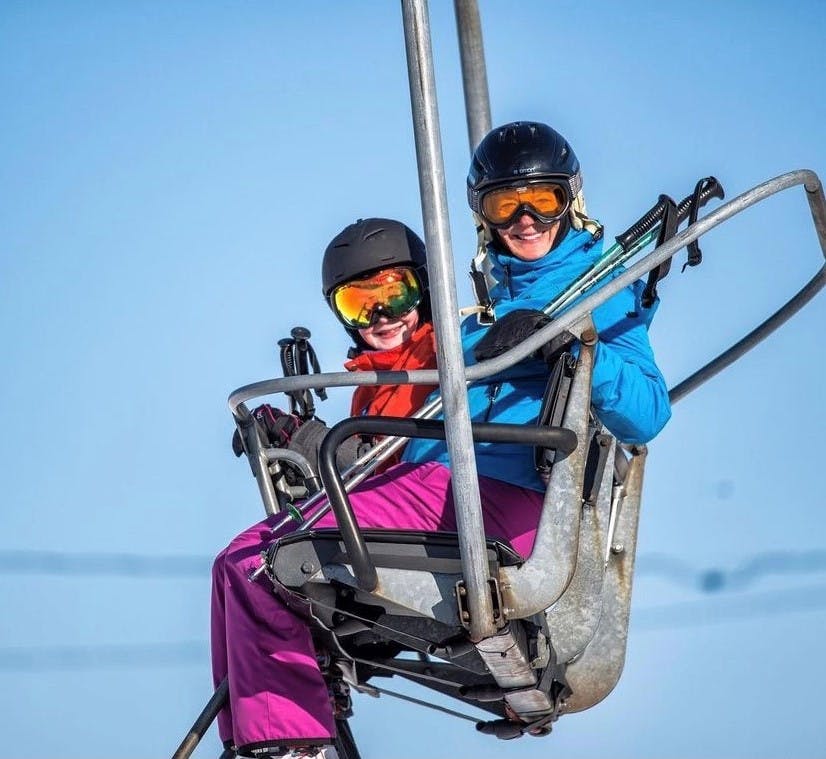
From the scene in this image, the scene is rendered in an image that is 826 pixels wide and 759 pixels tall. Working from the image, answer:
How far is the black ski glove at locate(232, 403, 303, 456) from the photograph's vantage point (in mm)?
4504

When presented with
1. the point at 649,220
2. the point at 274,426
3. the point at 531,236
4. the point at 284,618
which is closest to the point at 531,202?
the point at 531,236

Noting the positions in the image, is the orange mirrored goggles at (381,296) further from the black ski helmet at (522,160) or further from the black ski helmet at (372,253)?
the black ski helmet at (522,160)

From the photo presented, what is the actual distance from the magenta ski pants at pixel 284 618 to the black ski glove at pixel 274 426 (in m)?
0.39

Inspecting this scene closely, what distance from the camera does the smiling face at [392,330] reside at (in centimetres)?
478

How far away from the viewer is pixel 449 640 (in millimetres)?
3697

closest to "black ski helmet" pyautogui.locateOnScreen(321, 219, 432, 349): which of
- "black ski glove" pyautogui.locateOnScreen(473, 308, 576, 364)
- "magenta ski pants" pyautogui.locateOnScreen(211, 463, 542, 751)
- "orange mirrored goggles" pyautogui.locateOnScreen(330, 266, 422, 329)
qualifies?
"orange mirrored goggles" pyautogui.locateOnScreen(330, 266, 422, 329)

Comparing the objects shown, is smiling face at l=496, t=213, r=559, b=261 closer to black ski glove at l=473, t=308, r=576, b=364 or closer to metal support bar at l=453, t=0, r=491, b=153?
black ski glove at l=473, t=308, r=576, b=364

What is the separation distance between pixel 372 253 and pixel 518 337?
1.25 m

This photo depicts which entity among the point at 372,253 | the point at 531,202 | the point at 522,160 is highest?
the point at 522,160

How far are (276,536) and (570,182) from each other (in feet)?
4.70

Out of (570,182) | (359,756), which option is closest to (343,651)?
(359,756)

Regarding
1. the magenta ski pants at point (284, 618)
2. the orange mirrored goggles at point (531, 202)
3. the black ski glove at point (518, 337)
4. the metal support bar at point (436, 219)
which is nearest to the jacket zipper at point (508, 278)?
the orange mirrored goggles at point (531, 202)

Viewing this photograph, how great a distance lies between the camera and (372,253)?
188 inches

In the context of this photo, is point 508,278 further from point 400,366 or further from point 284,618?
point 284,618
